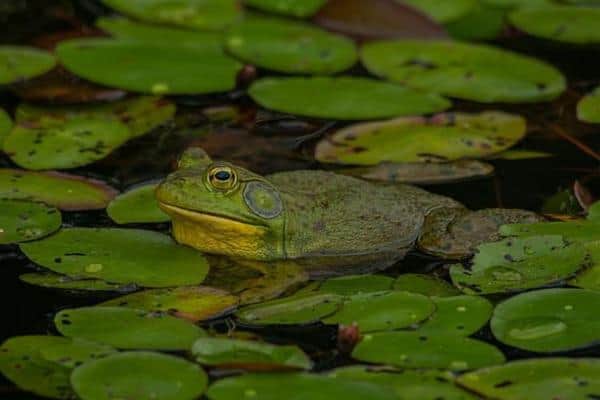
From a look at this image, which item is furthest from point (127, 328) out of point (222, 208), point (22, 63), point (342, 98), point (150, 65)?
point (22, 63)

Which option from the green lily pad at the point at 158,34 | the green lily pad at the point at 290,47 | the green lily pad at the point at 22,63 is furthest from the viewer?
the green lily pad at the point at 158,34

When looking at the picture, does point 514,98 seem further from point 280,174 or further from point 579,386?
point 579,386

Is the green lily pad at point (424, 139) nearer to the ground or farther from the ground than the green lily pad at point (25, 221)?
farther from the ground

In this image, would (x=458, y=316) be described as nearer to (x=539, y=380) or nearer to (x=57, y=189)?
(x=539, y=380)

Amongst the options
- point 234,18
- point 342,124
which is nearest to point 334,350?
point 342,124

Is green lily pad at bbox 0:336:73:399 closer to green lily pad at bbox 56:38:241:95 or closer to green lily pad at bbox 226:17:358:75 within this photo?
green lily pad at bbox 56:38:241:95

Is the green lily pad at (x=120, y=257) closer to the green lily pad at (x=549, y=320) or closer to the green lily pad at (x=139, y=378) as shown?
the green lily pad at (x=139, y=378)

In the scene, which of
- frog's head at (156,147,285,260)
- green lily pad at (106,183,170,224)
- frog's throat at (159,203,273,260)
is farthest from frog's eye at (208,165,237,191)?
green lily pad at (106,183,170,224)

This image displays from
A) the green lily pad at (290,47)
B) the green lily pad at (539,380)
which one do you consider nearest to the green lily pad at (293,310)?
the green lily pad at (539,380)
